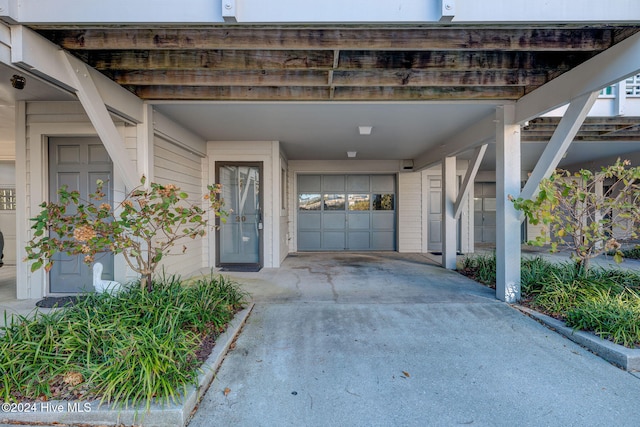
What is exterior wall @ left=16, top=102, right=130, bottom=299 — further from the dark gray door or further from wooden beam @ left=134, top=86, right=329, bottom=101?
the dark gray door

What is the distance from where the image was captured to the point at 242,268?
602 centimetres

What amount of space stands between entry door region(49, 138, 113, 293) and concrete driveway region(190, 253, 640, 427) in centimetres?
259

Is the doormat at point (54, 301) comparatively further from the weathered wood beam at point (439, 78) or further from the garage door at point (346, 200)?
the garage door at point (346, 200)

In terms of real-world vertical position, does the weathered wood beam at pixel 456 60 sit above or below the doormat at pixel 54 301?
above

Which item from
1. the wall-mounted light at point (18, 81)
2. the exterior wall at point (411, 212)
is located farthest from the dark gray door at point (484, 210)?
the wall-mounted light at point (18, 81)

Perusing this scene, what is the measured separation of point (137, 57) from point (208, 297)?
2660 mm

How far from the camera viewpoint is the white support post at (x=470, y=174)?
5.32m

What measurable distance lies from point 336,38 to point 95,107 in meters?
2.49

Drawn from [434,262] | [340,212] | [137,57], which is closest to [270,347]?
[137,57]

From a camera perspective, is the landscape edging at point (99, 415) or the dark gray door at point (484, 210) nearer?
the landscape edging at point (99, 415)

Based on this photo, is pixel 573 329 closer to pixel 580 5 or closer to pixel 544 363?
pixel 544 363

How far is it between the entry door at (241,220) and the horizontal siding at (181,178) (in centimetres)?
49

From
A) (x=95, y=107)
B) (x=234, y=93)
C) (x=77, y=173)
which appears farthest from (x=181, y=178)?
(x=95, y=107)

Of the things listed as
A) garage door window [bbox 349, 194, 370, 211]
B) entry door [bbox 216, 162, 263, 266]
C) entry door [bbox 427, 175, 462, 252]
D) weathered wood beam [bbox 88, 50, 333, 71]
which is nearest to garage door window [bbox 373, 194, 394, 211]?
garage door window [bbox 349, 194, 370, 211]
